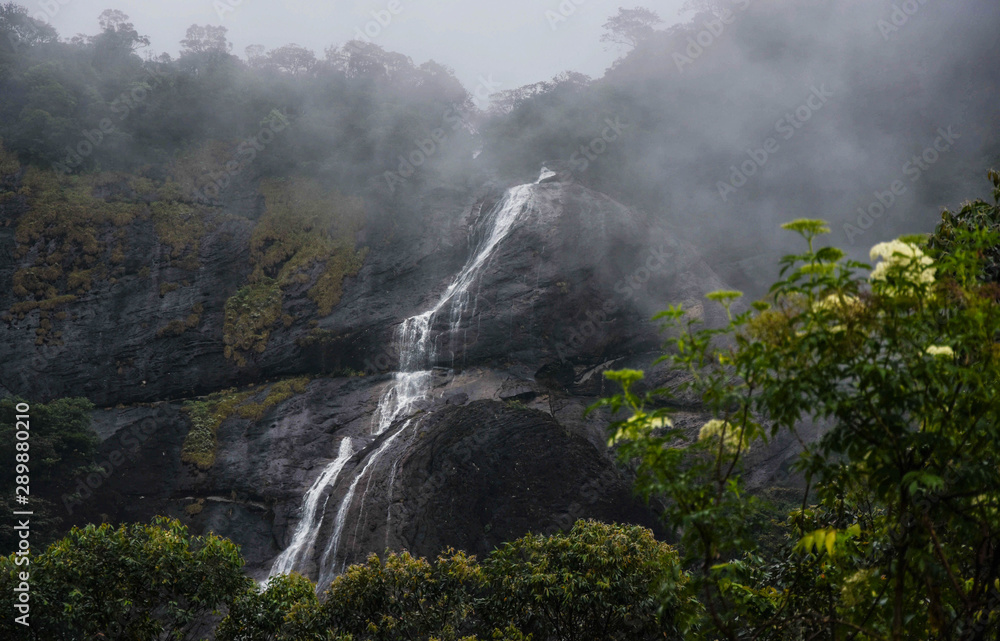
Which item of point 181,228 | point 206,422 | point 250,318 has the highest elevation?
point 181,228

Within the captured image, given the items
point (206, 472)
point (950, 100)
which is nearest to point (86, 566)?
point (206, 472)

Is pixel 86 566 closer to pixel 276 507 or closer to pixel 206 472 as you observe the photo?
pixel 276 507

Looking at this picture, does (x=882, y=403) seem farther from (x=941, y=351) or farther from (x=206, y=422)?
(x=206, y=422)

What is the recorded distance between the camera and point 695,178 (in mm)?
33438

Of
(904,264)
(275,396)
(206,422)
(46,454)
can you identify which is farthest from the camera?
(275,396)

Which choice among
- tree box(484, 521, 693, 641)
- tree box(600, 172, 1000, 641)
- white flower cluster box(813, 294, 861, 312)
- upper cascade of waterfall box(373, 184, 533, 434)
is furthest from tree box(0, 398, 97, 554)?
white flower cluster box(813, 294, 861, 312)

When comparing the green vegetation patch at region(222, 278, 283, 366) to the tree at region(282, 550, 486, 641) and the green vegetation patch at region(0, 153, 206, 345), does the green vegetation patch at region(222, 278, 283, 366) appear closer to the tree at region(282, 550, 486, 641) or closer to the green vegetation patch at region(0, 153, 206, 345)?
the green vegetation patch at region(0, 153, 206, 345)

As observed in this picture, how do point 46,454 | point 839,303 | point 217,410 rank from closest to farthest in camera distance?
point 839,303
point 46,454
point 217,410

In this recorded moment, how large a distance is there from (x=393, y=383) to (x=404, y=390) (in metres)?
0.60

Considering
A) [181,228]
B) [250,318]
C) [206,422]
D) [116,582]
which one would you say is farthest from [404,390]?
[116,582]

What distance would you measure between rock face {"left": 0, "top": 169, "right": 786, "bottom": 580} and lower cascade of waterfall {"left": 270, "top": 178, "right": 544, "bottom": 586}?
13cm

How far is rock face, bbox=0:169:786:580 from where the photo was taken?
1711 centimetres

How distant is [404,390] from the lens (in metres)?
22.5

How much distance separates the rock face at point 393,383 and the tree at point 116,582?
281 inches
